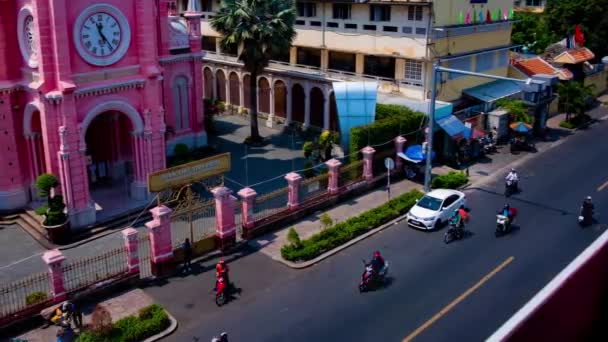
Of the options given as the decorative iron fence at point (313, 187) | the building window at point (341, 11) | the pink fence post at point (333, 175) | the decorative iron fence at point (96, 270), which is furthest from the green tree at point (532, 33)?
the decorative iron fence at point (96, 270)

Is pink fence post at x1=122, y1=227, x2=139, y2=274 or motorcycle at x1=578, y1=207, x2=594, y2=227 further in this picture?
motorcycle at x1=578, y1=207, x2=594, y2=227

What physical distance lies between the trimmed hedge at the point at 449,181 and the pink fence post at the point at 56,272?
1991 centimetres

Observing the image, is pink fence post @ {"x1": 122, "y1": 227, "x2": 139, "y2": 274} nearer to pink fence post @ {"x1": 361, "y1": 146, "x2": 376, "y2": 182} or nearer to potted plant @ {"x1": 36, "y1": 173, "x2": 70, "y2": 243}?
potted plant @ {"x1": 36, "y1": 173, "x2": 70, "y2": 243}

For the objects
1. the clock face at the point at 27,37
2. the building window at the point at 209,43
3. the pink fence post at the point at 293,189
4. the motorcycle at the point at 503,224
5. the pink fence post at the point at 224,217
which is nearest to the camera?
the pink fence post at the point at 224,217

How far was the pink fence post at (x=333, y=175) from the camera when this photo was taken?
29458mm

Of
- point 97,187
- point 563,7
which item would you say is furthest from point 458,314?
point 563,7

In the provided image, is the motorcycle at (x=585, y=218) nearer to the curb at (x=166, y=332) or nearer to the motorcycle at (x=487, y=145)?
the motorcycle at (x=487, y=145)

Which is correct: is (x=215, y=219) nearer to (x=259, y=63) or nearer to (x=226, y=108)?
(x=259, y=63)

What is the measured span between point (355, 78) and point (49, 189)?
916 inches

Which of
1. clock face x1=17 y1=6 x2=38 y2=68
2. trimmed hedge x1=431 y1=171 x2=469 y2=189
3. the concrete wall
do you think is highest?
clock face x1=17 y1=6 x2=38 y2=68

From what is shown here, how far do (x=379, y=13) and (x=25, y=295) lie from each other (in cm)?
2838

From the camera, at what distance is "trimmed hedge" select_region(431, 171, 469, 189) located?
105ft

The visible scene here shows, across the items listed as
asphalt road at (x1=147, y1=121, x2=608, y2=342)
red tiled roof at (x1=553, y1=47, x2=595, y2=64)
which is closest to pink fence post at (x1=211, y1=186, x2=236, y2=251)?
asphalt road at (x1=147, y1=121, x2=608, y2=342)

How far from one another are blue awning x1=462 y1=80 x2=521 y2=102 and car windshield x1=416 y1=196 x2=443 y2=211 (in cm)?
1651
